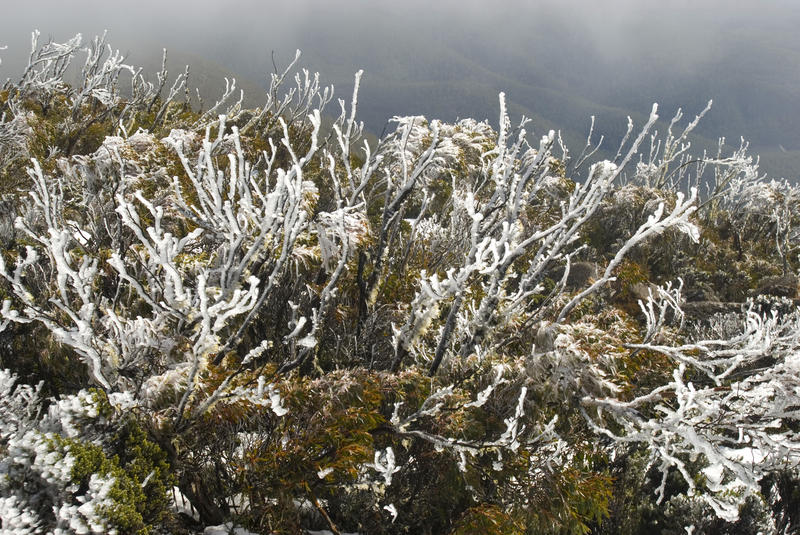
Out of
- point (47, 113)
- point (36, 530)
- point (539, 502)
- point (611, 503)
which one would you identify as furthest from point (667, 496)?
point (47, 113)

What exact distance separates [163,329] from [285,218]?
1.24 meters

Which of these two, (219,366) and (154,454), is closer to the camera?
(154,454)

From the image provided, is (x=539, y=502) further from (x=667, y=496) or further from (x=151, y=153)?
(x=151, y=153)

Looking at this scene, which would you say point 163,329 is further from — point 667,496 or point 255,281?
point 667,496

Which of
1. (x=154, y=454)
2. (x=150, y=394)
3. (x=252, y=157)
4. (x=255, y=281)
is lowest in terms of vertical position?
(x=154, y=454)

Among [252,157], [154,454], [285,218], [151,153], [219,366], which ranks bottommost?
[154,454]

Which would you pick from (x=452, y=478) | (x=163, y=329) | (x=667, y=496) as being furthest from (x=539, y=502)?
(x=163, y=329)

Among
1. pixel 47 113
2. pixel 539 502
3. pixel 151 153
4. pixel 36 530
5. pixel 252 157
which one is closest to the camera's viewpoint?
pixel 36 530

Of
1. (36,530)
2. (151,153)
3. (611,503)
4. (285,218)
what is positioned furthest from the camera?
(151,153)

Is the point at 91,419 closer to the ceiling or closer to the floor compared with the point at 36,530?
closer to the ceiling

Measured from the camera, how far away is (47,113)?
36.0 ft

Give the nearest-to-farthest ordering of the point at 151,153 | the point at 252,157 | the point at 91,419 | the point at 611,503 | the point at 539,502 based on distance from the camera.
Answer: the point at 91,419, the point at 539,502, the point at 611,503, the point at 151,153, the point at 252,157

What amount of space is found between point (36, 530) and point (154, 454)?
709 mm

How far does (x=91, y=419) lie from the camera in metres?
3.21
